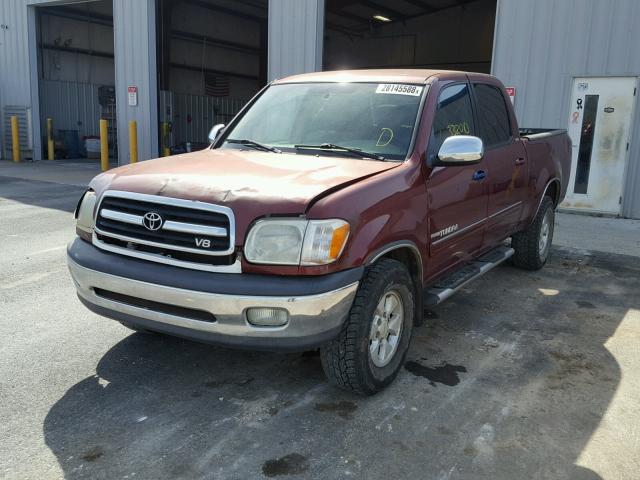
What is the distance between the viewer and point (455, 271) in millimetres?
4512

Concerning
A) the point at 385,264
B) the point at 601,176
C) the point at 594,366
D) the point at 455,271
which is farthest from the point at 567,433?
the point at 601,176

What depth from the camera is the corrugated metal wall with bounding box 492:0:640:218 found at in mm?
9484

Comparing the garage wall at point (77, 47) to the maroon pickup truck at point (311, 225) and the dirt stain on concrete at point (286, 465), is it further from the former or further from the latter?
the dirt stain on concrete at point (286, 465)

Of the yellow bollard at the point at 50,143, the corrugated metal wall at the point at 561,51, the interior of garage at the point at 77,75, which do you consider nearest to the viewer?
the corrugated metal wall at the point at 561,51

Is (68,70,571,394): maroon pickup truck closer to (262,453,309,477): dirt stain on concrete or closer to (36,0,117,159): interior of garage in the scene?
(262,453,309,477): dirt stain on concrete

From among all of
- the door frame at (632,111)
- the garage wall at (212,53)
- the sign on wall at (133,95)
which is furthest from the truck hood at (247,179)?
the garage wall at (212,53)

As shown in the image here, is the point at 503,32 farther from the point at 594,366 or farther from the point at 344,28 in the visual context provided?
the point at 344,28

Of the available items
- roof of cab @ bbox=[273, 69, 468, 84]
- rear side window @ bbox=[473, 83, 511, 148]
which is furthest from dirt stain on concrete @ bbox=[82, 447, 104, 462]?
rear side window @ bbox=[473, 83, 511, 148]

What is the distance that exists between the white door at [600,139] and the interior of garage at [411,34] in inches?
531

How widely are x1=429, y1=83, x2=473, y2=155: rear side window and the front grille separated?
1662 millimetres

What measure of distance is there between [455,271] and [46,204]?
819 cm

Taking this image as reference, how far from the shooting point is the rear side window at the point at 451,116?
4051mm

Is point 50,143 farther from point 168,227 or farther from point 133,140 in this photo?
point 168,227

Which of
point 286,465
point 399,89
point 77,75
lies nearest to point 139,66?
point 77,75
